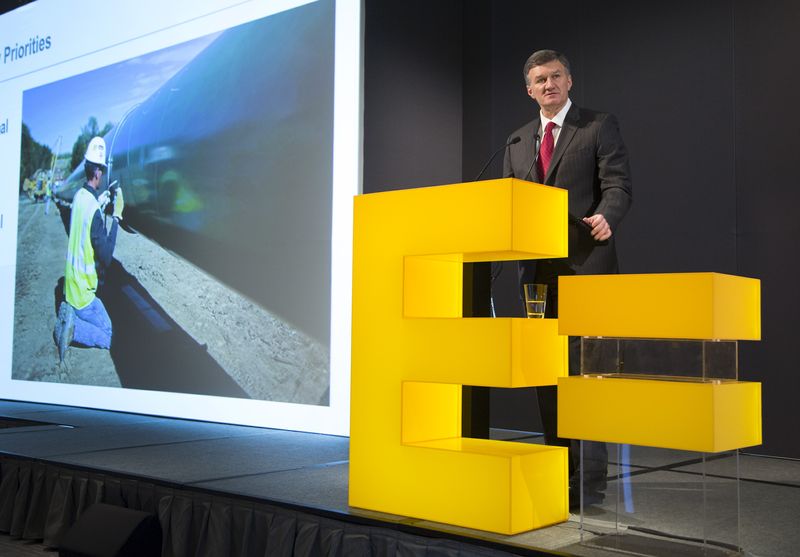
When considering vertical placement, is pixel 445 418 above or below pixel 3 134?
below

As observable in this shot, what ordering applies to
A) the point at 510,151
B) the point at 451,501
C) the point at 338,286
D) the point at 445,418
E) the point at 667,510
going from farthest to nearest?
1. the point at 338,286
2. the point at 510,151
3. the point at 445,418
4. the point at 451,501
5. the point at 667,510

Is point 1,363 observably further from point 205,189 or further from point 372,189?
point 372,189

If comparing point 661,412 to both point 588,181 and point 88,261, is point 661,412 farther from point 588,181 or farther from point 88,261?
point 88,261

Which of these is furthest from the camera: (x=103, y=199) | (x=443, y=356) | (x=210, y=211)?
(x=103, y=199)

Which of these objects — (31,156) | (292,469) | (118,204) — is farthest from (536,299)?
(31,156)

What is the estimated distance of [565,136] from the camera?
9.21 feet

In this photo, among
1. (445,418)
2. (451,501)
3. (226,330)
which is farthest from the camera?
(226,330)

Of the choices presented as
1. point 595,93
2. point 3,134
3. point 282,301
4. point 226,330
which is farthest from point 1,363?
point 595,93

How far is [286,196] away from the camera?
184 inches

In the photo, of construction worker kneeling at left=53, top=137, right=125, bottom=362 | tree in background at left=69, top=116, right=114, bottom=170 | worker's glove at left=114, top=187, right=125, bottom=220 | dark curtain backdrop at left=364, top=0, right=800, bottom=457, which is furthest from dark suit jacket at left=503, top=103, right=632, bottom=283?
tree in background at left=69, top=116, right=114, bottom=170

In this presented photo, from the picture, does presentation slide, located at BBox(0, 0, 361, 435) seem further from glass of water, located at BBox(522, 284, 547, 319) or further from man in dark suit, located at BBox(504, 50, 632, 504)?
glass of water, located at BBox(522, 284, 547, 319)

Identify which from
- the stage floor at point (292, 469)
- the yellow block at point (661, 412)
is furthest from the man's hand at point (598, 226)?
the stage floor at point (292, 469)

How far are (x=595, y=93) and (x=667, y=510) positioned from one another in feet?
9.56

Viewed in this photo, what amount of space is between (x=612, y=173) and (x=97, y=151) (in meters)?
4.06
